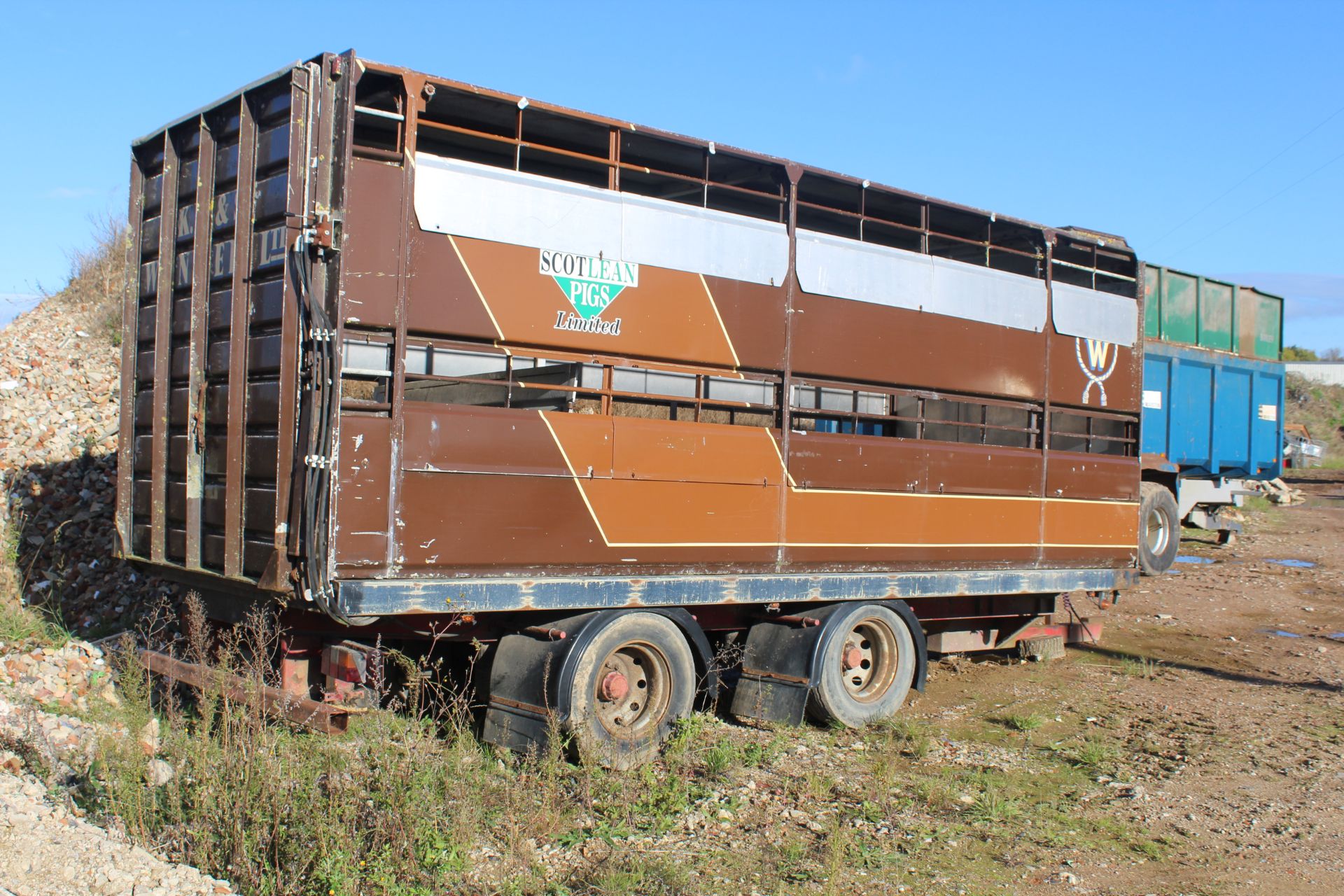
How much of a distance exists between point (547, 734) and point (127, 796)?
1896 mm

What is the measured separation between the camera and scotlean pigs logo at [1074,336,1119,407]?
342 inches

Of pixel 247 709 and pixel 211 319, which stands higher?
pixel 211 319

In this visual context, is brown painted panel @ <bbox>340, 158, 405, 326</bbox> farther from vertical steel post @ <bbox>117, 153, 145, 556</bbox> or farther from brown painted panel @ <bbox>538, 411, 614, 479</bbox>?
vertical steel post @ <bbox>117, 153, 145, 556</bbox>

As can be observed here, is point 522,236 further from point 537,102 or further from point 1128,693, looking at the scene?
point 1128,693

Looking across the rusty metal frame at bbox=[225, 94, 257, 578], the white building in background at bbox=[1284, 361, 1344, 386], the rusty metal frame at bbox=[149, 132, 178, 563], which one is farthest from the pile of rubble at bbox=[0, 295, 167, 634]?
the white building in background at bbox=[1284, 361, 1344, 386]

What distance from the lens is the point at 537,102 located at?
18.7 feet

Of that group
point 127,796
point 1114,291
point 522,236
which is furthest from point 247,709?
point 1114,291

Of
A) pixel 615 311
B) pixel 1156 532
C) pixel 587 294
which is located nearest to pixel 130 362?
pixel 587 294

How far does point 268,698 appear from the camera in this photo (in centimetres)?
538

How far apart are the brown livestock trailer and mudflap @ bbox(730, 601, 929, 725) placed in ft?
0.06

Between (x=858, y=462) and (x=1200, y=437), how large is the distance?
30.6ft

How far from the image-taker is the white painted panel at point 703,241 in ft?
20.1

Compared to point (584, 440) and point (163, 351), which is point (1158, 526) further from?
point (163, 351)

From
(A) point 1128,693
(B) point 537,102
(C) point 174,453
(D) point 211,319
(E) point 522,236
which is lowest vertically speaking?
(A) point 1128,693
